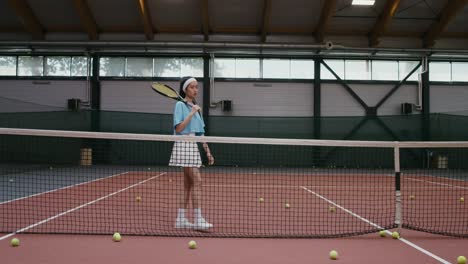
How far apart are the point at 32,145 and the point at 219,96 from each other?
7.85 metres

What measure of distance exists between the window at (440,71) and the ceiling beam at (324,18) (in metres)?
5.37

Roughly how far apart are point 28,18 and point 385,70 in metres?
15.3

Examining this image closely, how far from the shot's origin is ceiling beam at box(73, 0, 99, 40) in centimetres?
1631

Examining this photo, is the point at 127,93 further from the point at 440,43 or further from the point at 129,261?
the point at 129,261

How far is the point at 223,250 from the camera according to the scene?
12.2 ft

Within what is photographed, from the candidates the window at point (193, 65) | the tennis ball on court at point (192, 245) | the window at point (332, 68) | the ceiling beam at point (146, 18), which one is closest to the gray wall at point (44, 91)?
the ceiling beam at point (146, 18)

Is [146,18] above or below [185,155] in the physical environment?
above

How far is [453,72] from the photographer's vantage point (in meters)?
18.9

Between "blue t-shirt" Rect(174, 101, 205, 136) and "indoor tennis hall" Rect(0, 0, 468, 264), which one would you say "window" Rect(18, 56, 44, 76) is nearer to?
"indoor tennis hall" Rect(0, 0, 468, 264)

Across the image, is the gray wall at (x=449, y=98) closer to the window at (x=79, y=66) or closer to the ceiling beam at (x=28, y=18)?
the window at (x=79, y=66)

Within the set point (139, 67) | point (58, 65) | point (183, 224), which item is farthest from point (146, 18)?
point (183, 224)

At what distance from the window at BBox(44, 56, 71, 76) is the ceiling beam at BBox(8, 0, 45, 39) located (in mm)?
1084

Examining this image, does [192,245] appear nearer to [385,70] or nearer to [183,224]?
[183,224]

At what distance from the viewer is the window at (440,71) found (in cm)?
1877
